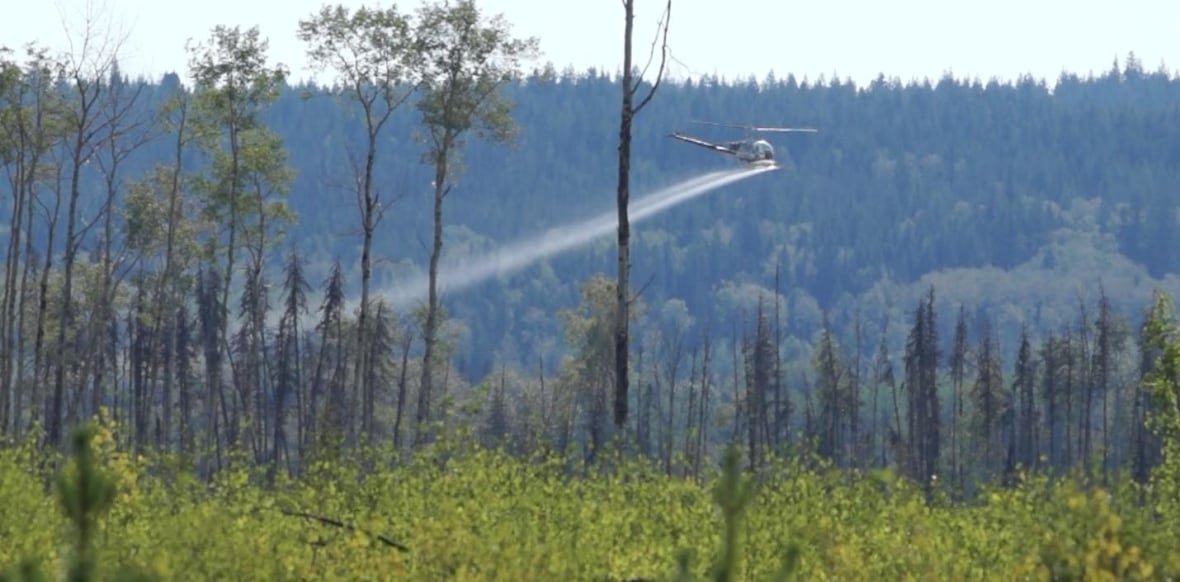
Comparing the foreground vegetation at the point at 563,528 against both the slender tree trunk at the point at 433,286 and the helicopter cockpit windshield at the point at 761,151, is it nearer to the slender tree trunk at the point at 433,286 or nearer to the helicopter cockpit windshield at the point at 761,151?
the slender tree trunk at the point at 433,286

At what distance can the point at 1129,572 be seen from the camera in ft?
37.6

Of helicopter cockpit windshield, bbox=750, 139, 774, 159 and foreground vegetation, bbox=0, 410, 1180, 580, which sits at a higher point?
helicopter cockpit windshield, bbox=750, 139, 774, 159

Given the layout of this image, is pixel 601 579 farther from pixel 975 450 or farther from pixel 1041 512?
pixel 975 450

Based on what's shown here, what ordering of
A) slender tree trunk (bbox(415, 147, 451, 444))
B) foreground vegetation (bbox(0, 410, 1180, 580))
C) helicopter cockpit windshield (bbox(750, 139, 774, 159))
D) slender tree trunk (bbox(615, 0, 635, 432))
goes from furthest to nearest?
helicopter cockpit windshield (bbox(750, 139, 774, 159)) < slender tree trunk (bbox(415, 147, 451, 444)) < slender tree trunk (bbox(615, 0, 635, 432)) < foreground vegetation (bbox(0, 410, 1180, 580))

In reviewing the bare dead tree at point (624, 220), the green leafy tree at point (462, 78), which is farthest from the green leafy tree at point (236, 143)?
the bare dead tree at point (624, 220)

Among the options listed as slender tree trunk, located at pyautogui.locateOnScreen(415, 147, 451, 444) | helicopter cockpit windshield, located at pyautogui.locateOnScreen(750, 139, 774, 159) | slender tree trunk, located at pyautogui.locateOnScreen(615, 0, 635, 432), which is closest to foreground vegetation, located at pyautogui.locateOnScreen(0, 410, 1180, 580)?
slender tree trunk, located at pyautogui.locateOnScreen(615, 0, 635, 432)

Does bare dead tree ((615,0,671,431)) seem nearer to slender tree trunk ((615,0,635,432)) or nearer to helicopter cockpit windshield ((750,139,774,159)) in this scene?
slender tree trunk ((615,0,635,432))

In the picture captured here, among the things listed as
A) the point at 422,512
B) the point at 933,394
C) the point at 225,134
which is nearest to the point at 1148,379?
the point at 422,512

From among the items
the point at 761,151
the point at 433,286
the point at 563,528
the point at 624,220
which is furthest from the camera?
the point at 761,151

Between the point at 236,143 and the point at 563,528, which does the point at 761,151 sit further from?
the point at 563,528

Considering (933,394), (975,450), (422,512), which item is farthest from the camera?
(975,450)

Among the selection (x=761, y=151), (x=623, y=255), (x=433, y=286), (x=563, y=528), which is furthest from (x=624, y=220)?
(x=761, y=151)

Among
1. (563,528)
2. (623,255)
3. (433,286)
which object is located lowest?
(433,286)

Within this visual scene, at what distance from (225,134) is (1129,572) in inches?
1693
